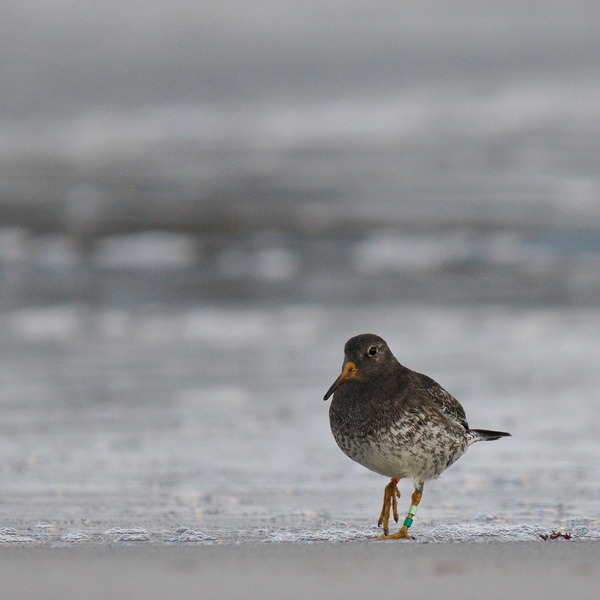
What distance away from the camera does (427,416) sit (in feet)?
14.4

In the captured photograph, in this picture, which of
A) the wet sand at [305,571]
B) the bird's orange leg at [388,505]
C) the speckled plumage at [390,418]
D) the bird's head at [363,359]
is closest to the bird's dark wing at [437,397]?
the speckled plumage at [390,418]

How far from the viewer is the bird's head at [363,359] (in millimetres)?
4457

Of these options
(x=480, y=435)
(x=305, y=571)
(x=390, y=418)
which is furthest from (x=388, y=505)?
(x=305, y=571)

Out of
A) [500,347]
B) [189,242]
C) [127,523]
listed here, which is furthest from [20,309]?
[127,523]

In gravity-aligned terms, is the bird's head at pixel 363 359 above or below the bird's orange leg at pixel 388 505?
above

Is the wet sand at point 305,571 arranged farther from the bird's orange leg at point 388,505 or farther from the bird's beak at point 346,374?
the bird's beak at point 346,374

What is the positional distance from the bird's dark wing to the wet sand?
108 centimetres

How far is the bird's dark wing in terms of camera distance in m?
4.49

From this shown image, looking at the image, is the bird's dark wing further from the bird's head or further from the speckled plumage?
the bird's head

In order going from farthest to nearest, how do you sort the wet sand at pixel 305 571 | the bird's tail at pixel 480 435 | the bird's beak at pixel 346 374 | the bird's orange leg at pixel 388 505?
1. the bird's tail at pixel 480 435
2. the bird's beak at pixel 346 374
3. the bird's orange leg at pixel 388 505
4. the wet sand at pixel 305 571

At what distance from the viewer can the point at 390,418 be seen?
429cm

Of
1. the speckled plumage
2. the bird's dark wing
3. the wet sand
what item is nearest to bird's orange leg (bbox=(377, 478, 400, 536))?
the speckled plumage

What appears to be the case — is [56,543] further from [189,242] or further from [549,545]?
[189,242]

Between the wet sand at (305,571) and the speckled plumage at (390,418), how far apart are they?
84 cm
